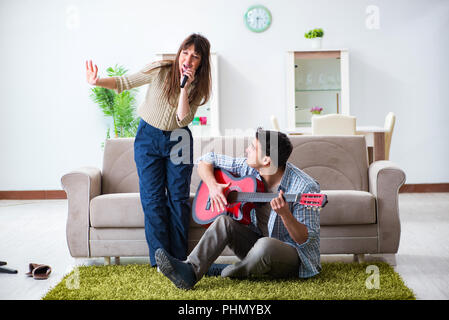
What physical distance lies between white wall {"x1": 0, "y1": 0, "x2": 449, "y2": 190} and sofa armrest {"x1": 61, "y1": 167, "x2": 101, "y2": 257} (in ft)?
9.97

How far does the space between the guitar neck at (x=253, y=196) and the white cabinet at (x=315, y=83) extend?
3.14 meters

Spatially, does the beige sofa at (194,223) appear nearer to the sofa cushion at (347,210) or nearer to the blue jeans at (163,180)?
the sofa cushion at (347,210)

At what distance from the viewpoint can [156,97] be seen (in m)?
2.31

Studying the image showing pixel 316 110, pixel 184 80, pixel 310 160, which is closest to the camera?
pixel 184 80

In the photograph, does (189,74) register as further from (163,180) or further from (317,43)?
(317,43)

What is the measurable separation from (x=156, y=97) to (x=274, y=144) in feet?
2.09

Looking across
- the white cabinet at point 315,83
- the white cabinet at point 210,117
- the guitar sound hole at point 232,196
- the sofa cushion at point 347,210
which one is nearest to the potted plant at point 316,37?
the white cabinet at point 315,83

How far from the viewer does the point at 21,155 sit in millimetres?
5496

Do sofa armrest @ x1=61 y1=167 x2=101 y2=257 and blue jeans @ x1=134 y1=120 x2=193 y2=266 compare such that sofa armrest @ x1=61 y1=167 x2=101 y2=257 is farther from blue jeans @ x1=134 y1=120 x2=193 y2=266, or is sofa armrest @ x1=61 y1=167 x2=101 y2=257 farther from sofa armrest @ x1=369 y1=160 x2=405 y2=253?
sofa armrest @ x1=369 y1=160 x2=405 y2=253

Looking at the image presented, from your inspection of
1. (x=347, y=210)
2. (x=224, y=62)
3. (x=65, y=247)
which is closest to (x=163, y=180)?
(x=347, y=210)
